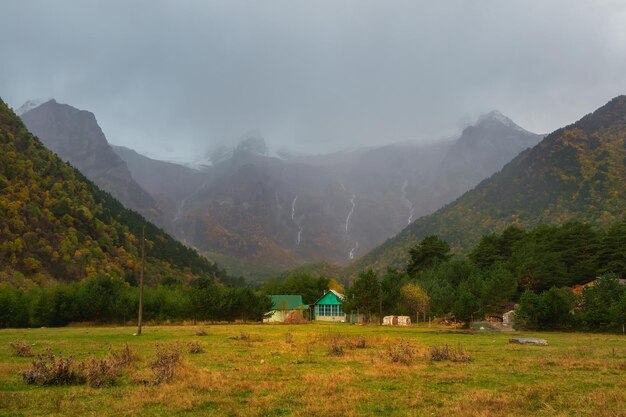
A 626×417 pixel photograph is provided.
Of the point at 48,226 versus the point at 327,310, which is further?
the point at 48,226

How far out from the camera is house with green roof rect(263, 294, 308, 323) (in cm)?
9919

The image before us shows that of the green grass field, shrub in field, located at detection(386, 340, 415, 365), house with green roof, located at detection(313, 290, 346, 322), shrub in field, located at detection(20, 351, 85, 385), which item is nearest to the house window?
house with green roof, located at detection(313, 290, 346, 322)

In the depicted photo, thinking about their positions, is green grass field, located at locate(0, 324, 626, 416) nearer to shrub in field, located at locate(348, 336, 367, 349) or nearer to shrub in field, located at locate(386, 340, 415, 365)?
shrub in field, located at locate(386, 340, 415, 365)

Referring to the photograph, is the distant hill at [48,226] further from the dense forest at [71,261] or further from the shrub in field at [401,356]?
the shrub in field at [401,356]

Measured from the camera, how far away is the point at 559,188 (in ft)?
499

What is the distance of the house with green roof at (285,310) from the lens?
99188 mm

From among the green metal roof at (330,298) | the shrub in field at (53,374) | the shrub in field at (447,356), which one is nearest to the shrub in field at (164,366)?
the shrub in field at (53,374)

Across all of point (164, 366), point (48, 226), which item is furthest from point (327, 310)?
point (164, 366)

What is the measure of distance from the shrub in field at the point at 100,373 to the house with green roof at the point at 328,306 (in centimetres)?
9797

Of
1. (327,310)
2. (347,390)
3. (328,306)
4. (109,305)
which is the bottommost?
(327,310)

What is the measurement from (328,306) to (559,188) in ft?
301

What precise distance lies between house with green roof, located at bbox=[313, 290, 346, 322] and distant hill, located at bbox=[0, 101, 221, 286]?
163 ft

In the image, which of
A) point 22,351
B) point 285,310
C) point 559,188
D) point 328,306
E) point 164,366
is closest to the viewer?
point 164,366

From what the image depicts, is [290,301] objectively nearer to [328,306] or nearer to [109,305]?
[328,306]
